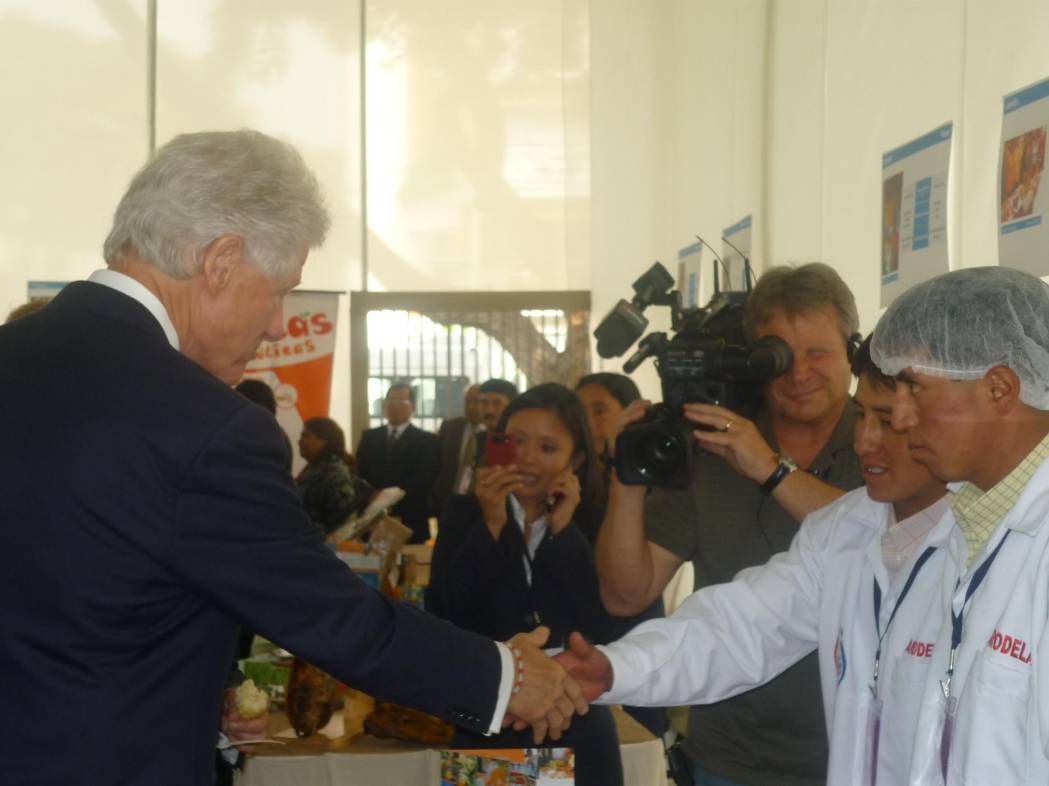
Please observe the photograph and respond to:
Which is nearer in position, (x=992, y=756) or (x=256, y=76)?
(x=992, y=756)

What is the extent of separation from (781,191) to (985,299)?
3.85 metres

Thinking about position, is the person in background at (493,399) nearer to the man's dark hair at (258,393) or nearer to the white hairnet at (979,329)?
the man's dark hair at (258,393)

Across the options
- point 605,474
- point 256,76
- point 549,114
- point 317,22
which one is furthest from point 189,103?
point 605,474

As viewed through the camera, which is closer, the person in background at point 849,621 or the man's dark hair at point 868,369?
the person in background at point 849,621

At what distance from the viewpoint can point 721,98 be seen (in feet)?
22.4

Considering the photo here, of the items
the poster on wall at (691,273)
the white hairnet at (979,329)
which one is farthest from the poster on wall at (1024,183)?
the poster on wall at (691,273)

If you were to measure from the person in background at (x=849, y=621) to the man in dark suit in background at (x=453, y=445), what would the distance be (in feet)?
20.1

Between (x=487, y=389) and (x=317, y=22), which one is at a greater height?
(x=317, y=22)

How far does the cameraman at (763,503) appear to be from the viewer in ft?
7.52

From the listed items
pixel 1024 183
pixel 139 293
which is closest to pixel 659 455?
pixel 1024 183

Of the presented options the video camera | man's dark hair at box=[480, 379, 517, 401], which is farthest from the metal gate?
the video camera

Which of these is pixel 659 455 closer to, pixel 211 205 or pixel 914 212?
pixel 211 205

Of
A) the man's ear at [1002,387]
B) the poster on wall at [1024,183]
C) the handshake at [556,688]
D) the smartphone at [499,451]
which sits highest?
the poster on wall at [1024,183]

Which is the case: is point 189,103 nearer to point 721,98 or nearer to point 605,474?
point 721,98
